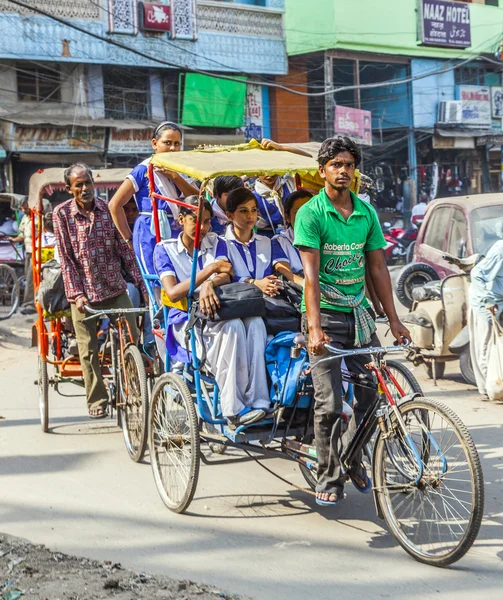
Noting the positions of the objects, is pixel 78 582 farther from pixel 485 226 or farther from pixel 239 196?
pixel 485 226

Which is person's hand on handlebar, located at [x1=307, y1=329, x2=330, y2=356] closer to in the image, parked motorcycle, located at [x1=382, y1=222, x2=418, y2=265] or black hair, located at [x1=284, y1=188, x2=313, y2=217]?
black hair, located at [x1=284, y1=188, x2=313, y2=217]

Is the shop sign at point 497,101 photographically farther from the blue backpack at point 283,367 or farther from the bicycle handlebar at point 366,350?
the bicycle handlebar at point 366,350

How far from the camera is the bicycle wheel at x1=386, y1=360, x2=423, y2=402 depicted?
15.1ft

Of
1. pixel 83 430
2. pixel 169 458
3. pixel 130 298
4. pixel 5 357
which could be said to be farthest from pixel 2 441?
pixel 5 357

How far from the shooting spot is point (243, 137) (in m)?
26.8

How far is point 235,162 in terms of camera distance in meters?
5.25

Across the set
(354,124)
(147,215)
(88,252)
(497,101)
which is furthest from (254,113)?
(147,215)

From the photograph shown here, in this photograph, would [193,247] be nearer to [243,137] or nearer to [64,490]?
[64,490]

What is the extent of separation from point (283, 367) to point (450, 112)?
29.2 meters

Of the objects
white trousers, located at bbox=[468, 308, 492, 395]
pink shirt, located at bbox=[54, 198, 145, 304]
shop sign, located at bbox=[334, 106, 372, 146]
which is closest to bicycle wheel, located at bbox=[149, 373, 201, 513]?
pink shirt, located at bbox=[54, 198, 145, 304]

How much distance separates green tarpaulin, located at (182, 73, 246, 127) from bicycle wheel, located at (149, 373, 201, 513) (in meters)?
20.7

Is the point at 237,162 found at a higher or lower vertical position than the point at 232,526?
higher

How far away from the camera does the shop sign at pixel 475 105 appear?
3306 centimetres

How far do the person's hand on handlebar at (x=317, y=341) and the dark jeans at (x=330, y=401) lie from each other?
11 centimetres
